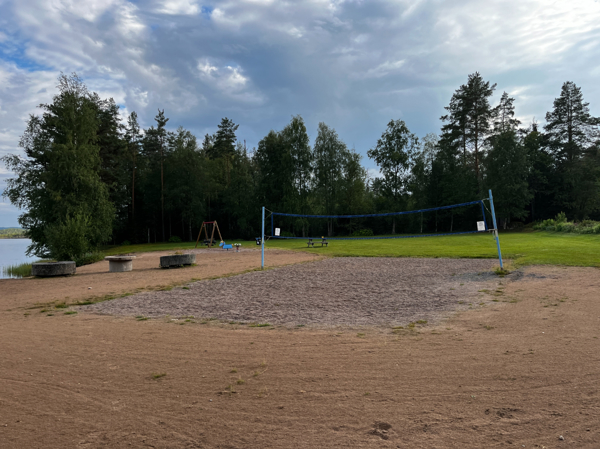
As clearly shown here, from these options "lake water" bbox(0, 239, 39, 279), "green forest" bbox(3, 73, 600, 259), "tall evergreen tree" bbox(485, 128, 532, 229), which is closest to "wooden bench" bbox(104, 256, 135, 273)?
"lake water" bbox(0, 239, 39, 279)

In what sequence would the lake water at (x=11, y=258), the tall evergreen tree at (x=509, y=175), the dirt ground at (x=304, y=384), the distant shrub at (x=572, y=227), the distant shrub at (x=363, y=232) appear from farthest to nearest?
1. the distant shrub at (x=363, y=232)
2. the tall evergreen tree at (x=509, y=175)
3. the distant shrub at (x=572, y=227)
4. the lake water at (x=11, y=258)
5. the dirt ground at (x=304, y=384)

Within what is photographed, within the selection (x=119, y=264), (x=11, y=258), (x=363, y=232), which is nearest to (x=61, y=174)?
(x=11, y=258)

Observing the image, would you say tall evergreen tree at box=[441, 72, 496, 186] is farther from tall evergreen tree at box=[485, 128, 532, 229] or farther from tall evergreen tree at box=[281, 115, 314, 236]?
tall evergreen tree at box=[281, 115, 314, 236]

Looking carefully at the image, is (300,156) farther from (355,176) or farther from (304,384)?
(304,384)

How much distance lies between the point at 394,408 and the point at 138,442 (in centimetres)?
200

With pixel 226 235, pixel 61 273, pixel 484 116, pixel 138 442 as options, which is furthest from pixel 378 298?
pixel 484 116

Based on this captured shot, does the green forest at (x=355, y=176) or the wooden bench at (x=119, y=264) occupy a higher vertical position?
the green forest at (x=355, y=176)

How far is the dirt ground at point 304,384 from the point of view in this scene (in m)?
2.71

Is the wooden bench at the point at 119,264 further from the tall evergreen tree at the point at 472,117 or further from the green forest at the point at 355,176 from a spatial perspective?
the tall evergreen tree at the point at 472,117

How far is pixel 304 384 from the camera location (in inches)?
140

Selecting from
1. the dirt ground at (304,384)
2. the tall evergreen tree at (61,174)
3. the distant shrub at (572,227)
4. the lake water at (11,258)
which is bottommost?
the dirt ground at (304,384)

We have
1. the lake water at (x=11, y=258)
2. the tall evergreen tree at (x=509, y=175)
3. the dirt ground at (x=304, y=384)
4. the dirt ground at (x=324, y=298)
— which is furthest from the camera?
the tall evergreen tree at (x=509, y=175)

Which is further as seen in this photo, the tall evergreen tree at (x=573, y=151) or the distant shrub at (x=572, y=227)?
the tall evergreen tree at (x=573, y=151)

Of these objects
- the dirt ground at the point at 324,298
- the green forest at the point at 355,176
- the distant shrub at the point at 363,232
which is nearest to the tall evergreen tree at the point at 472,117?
the green forest at the point at 355,176
